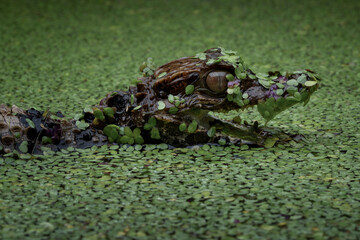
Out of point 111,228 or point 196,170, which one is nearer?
point 111,228

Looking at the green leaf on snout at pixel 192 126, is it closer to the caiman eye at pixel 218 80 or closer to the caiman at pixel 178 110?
the caiman at pixel 178 110

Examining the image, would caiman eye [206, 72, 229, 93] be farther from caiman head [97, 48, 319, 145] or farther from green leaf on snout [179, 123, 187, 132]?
green leaf on snout [179, 123, 187, 132]

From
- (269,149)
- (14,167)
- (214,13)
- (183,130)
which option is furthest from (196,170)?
(214,13)

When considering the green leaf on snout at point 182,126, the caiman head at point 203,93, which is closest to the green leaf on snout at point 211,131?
the caiman head at point 203,93

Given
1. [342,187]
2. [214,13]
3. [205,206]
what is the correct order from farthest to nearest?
[214,13] < [342,187] < [205,206]

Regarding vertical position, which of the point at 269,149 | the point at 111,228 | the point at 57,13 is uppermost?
the point at 57,13

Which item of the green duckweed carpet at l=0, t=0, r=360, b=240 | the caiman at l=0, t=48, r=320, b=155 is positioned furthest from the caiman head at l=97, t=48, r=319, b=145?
the green duckweed carpet at l=0, t=0, r=360, b=240

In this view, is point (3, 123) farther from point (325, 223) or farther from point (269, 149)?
point (325, 223)

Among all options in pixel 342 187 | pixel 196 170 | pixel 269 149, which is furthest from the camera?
pixel 269 149
